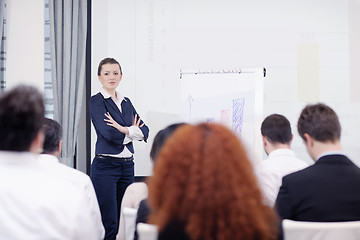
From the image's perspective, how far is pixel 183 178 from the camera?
3.24 feet

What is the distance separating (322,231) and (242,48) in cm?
267

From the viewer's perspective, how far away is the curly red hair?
0.96 meters

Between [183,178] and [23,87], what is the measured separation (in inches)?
26.3

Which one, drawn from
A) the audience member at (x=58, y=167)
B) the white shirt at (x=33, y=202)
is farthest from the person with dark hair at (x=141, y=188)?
A: the white shirt at (x=33, y=202)

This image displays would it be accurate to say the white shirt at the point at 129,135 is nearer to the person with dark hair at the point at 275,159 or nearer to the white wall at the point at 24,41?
the white wall at the point at 24,41

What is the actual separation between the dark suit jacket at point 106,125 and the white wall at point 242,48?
1.34 feet

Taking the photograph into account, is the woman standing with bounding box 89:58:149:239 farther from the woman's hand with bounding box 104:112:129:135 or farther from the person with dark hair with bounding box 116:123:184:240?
the person with dark hair with bounding box 116:123:184:240

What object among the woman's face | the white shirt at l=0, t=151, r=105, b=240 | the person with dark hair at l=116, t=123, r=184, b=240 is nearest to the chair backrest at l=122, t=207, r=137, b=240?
the person with dark hair at l=116, t=123, r=184, b=240

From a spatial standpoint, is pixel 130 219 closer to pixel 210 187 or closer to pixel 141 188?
pixel 141 188

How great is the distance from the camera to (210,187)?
0.96 meters

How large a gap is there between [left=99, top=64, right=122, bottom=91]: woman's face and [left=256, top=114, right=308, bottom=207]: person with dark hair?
152 centimetres

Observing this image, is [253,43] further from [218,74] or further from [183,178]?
[183,178]

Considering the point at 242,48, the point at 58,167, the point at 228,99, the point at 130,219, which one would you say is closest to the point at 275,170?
the point at 130,219

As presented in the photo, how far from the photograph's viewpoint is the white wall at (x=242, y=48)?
379 cm
